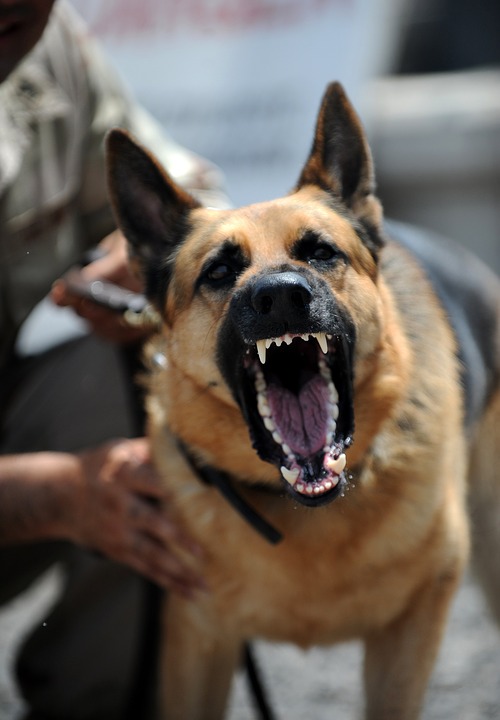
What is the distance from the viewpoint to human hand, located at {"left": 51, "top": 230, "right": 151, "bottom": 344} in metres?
2.76

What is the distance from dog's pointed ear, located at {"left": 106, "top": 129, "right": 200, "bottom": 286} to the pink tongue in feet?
1.61

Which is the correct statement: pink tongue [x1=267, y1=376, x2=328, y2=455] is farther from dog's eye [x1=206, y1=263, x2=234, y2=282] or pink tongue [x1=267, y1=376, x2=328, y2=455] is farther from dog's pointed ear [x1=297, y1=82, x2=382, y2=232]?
dog's pointed ear [x1=297, y1=82, x2=382, y2=232]

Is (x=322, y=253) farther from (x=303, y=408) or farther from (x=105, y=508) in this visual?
(x=105, y=508)

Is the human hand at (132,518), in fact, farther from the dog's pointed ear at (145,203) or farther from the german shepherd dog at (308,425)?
the dog's pointed ear at (145,203)

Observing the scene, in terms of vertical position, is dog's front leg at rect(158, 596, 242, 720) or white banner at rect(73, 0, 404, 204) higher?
white banner at rect(73, 0, 404, 204)

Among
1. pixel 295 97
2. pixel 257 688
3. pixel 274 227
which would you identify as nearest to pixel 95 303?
pixel 274 227

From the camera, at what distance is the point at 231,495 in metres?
2.26

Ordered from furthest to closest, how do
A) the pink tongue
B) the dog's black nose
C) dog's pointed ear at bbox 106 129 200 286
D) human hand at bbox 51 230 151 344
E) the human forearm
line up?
human hand at bbox 51 230 151 344, the human forearm, dog's pointed ear at bbox 106 129 200 286, the pink tongue, the dog's black nose

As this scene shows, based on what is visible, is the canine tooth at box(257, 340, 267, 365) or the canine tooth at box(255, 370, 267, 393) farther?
the canine tooth at box(255, 370, 267, 393)

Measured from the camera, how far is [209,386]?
2.24 meters

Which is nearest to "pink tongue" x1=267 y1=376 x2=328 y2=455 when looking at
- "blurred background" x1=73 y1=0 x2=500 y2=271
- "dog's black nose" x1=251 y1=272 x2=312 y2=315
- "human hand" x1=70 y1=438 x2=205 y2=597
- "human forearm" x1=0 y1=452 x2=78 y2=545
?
"dog's black nose" x1=251 y1=272 x2=312 y2=315

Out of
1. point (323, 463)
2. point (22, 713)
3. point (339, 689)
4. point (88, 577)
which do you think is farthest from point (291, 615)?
point (22, 713)

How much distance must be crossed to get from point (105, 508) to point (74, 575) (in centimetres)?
80

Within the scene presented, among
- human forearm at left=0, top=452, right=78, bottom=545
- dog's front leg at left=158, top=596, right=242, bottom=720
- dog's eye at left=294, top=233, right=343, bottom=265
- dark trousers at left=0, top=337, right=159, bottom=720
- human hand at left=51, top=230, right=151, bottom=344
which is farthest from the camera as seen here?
dark trousers at left=0, top=337, right=159, bottom=720
